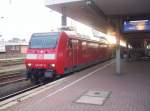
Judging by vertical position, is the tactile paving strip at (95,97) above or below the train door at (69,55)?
below

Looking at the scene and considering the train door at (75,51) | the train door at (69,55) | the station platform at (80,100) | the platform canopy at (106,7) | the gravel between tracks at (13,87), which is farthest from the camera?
the train door at (75,51)

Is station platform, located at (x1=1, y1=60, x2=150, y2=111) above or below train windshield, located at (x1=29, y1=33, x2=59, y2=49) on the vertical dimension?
below

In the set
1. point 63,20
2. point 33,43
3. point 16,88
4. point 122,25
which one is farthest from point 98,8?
point 16,88

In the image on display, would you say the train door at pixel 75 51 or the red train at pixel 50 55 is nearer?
the red train at pixel 50 55

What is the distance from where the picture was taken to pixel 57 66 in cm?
1341

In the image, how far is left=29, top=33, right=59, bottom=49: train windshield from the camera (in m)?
13.9

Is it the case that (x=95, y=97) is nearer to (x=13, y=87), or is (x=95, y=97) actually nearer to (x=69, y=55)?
(x=13, y=87)

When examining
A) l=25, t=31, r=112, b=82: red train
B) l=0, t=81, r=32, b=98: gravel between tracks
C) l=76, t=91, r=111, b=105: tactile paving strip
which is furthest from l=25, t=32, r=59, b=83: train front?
l=76, t=91, r=111, b=105: tactile paving strip

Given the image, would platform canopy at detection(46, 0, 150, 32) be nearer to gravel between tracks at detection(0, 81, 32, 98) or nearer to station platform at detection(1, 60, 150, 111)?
gravel between tracks at detection(0, 81, 32, 98)

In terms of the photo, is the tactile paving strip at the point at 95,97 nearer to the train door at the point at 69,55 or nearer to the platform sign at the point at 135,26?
the train door at the point at 69,55

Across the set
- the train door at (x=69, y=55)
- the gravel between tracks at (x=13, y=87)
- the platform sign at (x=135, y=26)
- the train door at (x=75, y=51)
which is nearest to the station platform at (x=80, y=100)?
the gravel between tracks at (x=13, y=87)

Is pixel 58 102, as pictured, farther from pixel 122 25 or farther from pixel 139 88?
pixel 122 25

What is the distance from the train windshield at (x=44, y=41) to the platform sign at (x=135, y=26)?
16.9ft

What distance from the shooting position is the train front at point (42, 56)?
44.4 feet
